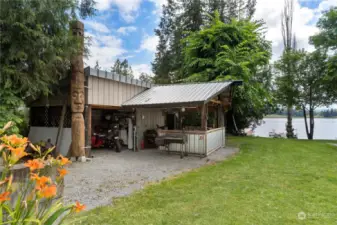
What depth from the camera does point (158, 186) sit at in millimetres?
4875

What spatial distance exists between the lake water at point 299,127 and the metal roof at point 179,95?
13311 millimetres

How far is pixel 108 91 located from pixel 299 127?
67.7ft

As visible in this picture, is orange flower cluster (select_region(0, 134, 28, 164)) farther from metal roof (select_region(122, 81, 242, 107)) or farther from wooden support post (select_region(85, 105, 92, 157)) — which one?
wooden support post (select_region(85, 105, 92, 157))

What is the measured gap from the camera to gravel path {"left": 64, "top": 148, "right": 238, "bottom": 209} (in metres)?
4.43

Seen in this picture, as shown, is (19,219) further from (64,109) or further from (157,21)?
(157,21)

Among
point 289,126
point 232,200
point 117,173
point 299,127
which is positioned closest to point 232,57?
point 289,126

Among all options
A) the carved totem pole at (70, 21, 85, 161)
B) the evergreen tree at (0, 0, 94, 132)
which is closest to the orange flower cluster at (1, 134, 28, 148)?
the evergreen tree at (0, 0, 94, 132)

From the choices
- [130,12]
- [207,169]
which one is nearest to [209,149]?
[207,169]

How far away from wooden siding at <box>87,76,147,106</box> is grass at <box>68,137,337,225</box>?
4745mm

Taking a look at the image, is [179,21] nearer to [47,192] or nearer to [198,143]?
[198,143]

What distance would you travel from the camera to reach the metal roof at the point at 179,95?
8.20 m

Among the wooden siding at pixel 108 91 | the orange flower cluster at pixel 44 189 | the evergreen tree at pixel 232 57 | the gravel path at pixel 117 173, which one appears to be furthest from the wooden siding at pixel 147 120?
the orange flower cluster at pixel 44 189

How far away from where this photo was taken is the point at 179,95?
9.12 m

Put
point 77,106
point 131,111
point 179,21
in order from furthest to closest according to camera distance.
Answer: point 179,21 < point 131,111 < point 77,106
